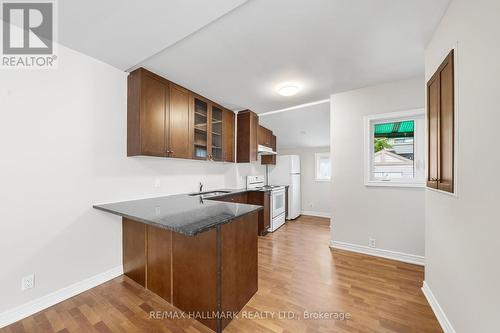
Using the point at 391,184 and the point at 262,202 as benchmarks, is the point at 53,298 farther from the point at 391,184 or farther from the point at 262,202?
the point at 391,184

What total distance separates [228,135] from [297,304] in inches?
112

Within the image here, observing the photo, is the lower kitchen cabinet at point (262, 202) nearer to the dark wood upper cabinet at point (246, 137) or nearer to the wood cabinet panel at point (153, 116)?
the dark wood upper cabinet at point (246, 137)

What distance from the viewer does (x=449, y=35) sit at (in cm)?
149

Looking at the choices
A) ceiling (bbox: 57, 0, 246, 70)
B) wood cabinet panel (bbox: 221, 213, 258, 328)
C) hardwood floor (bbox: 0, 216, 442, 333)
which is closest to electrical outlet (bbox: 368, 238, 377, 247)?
hardwood floor (bbox: 0, 216, 442, 333)

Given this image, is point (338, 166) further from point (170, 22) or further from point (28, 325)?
point (28, 325)

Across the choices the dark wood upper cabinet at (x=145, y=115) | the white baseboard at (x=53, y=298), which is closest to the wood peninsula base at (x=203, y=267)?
the white baseboard at (x=53, y=298)

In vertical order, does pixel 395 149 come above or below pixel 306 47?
below

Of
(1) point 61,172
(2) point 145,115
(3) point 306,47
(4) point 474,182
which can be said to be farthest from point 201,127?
(4) point 474,182

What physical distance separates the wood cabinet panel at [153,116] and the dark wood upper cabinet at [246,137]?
171 cm

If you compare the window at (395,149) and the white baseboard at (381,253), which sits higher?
the window at (395,149)

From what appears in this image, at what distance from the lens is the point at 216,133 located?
3.52m

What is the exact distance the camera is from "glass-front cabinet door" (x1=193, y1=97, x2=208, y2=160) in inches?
120

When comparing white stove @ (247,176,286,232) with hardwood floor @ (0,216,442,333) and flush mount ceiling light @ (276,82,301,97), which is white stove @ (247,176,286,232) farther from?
flush mount ceiling light @ (276,82,301,97)

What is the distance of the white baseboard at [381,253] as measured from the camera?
2.60m
